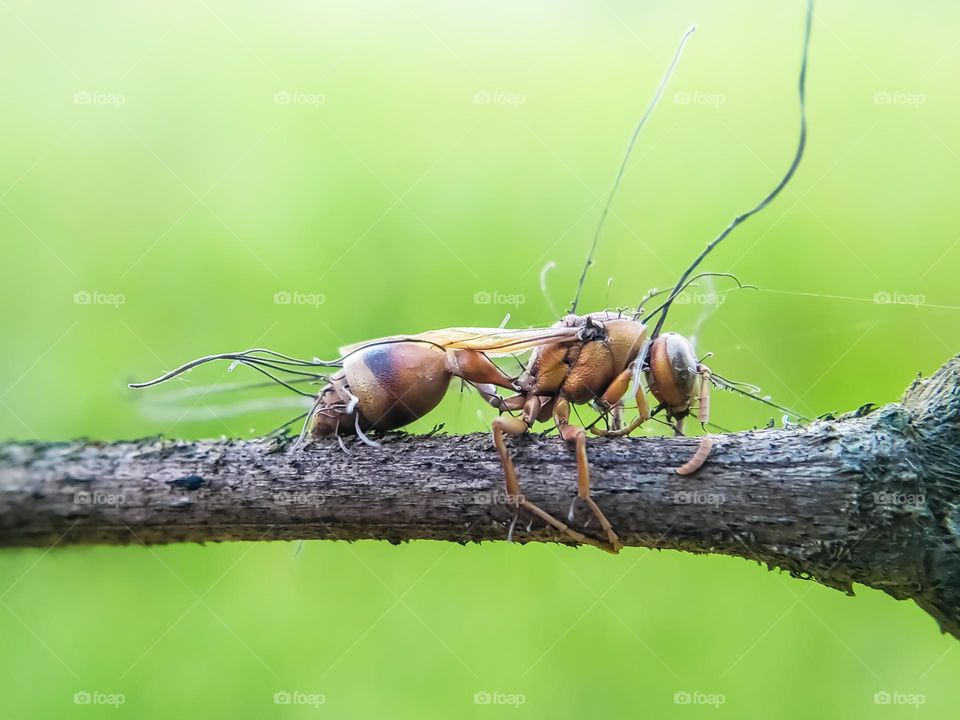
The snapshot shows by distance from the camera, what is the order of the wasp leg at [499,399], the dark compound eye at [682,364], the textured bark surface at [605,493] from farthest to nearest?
the wasp leg at [499,399] → the dark compound eye at [682,364] → the textured bark surface at [605,493]

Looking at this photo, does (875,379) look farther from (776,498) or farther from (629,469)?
(629,469)

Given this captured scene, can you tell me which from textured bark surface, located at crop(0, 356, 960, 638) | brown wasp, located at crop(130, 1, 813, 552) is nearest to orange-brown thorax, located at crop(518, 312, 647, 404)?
brown wasp, located at crop(130, 1, 813, 552)

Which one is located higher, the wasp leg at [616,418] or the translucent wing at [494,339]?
the translucent wing at [494,339]

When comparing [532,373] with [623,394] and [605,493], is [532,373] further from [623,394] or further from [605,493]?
[605,493]

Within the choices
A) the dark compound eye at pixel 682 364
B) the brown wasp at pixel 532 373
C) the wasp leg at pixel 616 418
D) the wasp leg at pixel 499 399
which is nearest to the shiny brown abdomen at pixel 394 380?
the brown wasp at pixel 532 373

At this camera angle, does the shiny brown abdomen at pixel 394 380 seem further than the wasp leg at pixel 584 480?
Yes

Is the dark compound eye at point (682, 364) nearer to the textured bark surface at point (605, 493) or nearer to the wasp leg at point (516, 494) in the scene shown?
the textured bark surface at point (605, 493)

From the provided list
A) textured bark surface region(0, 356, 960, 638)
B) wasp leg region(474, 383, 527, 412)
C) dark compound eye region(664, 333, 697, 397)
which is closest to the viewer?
textured bark surface region(0, 356, 960, 638)

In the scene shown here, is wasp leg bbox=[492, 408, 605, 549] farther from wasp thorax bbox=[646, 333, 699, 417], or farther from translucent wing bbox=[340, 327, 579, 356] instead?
wasp thorax bbox=[646, 333, 699, 417]

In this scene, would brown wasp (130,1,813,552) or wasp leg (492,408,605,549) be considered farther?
brown wasp (130,1,813,552)
